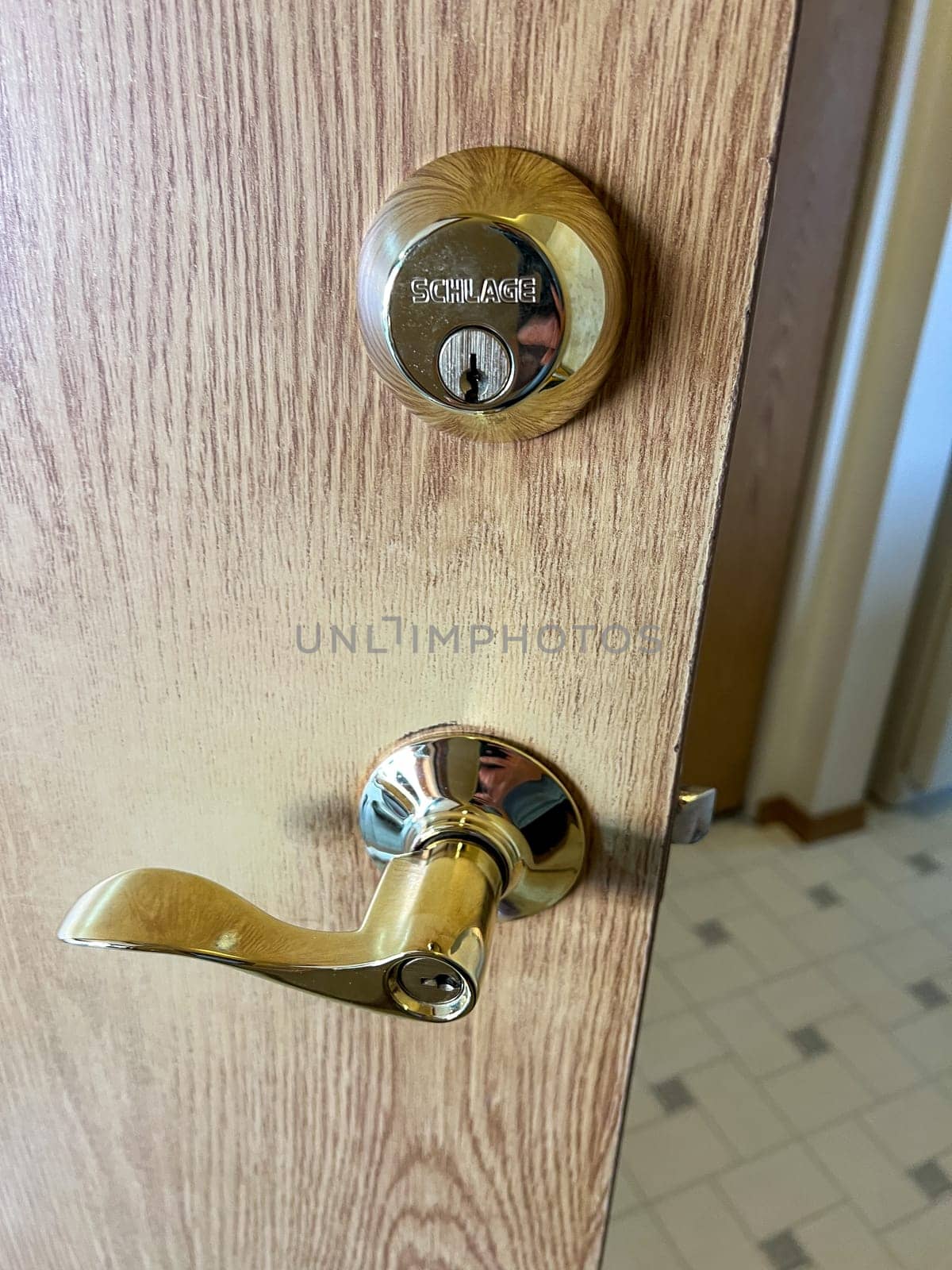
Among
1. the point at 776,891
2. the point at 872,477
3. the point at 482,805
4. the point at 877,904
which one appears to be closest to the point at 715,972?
the point at 776,891

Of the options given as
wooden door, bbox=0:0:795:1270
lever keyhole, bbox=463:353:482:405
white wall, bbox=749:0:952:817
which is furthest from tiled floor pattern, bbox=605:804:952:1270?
lever keyhole, bbox=463:353:482:405

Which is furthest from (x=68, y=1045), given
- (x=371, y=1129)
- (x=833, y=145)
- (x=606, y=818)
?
(x=833, y=145)

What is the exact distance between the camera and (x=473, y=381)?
187 millimetres

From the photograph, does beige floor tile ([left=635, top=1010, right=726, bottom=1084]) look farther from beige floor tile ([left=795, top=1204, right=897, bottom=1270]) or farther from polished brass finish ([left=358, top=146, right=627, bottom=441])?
polished brass finish ([left=358, top=146, right=627, bottom=441])

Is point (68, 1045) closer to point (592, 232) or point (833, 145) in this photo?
point (592, 232)

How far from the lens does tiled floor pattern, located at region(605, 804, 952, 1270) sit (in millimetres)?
987

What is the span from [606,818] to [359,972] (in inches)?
2.9

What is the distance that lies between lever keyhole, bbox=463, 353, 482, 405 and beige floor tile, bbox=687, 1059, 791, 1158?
110cm

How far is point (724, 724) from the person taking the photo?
1396mm

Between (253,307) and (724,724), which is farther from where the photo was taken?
(724,724)

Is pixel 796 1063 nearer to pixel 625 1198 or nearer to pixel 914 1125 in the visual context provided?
pixel 914 1125

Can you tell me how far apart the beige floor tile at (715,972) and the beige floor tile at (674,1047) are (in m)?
0.04

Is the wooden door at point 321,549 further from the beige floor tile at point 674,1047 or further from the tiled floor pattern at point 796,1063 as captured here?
the beige floor tile at point 674,1047

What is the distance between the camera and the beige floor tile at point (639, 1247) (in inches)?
37.6
